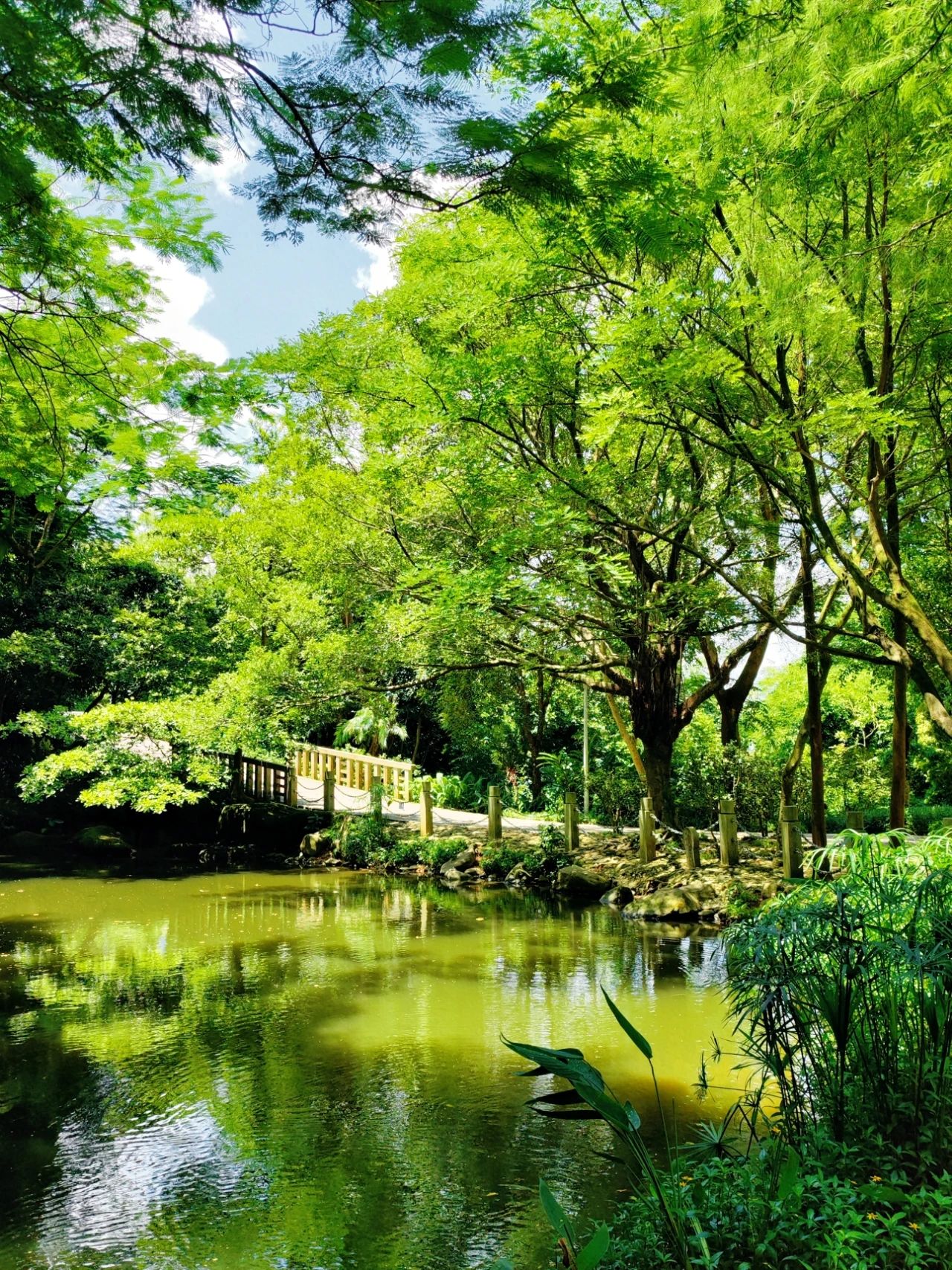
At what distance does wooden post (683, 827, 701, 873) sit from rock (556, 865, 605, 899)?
45.1 inches

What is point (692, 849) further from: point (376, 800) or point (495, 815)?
point (376, 800)

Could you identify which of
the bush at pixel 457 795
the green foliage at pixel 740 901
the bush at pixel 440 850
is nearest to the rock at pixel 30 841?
the bush at pixel 440 850

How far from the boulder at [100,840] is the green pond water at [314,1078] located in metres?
3.96

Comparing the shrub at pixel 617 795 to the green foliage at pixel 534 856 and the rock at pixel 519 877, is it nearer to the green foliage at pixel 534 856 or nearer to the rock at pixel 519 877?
the green foliage at pixel 534 856

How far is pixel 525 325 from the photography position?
8102mm

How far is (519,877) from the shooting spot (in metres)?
11.5

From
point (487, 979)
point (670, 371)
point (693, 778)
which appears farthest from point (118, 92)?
point (693, 778)

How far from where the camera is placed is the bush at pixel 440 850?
1254cm

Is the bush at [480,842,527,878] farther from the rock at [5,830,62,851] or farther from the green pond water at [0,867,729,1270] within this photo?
the rock at [5,830,62,851]

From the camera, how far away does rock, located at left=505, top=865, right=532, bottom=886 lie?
37.4ft

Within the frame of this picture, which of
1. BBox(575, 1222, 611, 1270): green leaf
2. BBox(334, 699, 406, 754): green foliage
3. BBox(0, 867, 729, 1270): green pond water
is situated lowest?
BBox(0, 867, 729, 1270): green pond water

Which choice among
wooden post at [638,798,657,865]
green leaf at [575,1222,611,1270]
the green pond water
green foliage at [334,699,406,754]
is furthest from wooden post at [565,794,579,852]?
green leaf at [575,1222,611,1270]

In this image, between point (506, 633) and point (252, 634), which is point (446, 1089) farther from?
point (252, 634)

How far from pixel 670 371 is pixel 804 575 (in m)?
3.78
